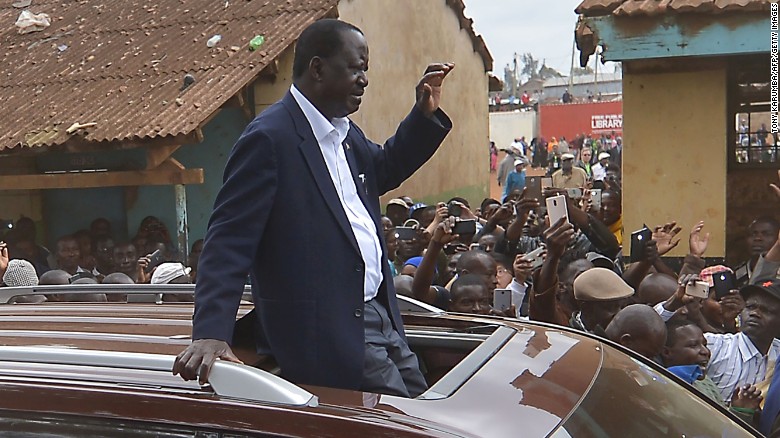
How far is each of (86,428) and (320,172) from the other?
990 mm

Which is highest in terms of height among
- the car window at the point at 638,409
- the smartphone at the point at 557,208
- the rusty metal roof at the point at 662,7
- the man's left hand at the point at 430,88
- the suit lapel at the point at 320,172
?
the rusty metal roof at the point at 662,7

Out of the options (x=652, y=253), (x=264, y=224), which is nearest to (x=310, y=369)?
(x=264, y=224)

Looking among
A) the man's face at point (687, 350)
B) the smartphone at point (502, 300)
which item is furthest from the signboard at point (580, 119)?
the smartphone at point (502, 300)

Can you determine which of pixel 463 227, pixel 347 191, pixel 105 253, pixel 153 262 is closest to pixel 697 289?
pixel 463 227

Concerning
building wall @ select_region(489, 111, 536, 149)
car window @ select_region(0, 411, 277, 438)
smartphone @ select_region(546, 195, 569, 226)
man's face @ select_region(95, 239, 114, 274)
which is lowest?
man's face @ select_region(95, 239, 114, 274)

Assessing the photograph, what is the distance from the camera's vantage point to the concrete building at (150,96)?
9.25 metres

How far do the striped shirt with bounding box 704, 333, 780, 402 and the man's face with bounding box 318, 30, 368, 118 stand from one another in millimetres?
2675

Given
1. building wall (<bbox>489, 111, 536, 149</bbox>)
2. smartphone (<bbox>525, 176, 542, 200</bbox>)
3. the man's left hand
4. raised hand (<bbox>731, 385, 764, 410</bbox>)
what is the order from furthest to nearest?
building wall (<bbox>489, 111, 536, 149</bbox>), smartphone (<bbox>525, 176, 542, 200</bbox>), raised hand (<bbox>731, 385, 764, 410</bbox>), the man's left hand

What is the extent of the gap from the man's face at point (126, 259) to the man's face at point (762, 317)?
547 centimetres

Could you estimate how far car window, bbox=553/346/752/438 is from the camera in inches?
73.2

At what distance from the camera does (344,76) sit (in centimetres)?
251

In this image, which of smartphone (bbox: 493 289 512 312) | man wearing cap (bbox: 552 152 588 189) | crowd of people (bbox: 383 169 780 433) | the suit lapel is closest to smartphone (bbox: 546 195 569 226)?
crowd of people (bbox: 383 169 780 433)

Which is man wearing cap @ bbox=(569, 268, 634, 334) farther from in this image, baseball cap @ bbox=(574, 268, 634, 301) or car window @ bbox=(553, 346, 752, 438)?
car window @ bbox=(553, 346, 752, 438)

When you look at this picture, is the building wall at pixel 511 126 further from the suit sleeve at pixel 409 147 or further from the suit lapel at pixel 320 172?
the suit lapel at pixel 320 172
